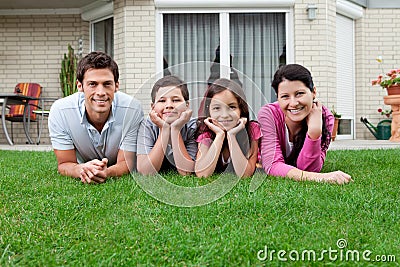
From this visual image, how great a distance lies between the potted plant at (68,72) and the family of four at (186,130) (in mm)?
5485

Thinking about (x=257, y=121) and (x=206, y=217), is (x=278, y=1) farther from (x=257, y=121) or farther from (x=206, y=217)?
(x=206, y=217)

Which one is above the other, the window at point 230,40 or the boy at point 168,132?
the window at point 230,40

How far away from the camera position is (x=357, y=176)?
295 centimetres

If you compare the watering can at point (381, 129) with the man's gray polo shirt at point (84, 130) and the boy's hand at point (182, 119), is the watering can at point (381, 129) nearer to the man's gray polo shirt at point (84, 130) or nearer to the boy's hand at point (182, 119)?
the man's gray polo shirt at point (84, 130)

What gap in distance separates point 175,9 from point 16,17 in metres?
3.10

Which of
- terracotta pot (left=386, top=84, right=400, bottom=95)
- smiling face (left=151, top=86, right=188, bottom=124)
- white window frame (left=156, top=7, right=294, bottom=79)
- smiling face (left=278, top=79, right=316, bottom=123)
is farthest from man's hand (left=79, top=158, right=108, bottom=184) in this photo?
terracotta pot (left=386, top=84, right=400, bottom=95)

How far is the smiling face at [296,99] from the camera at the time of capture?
2.71 metres

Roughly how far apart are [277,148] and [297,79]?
0.44 metres

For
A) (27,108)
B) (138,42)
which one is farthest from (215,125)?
(27,108)

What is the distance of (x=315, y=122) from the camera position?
273 cm

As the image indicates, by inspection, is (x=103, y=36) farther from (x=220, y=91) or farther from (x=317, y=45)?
(x=220, y=91)

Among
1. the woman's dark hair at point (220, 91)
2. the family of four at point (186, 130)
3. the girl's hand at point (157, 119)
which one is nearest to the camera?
the woman's dark hair at point (220, 91)

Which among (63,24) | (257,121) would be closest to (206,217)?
(257,121)

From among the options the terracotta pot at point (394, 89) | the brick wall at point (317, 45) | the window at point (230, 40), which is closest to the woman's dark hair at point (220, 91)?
the window at point (230, 40)
